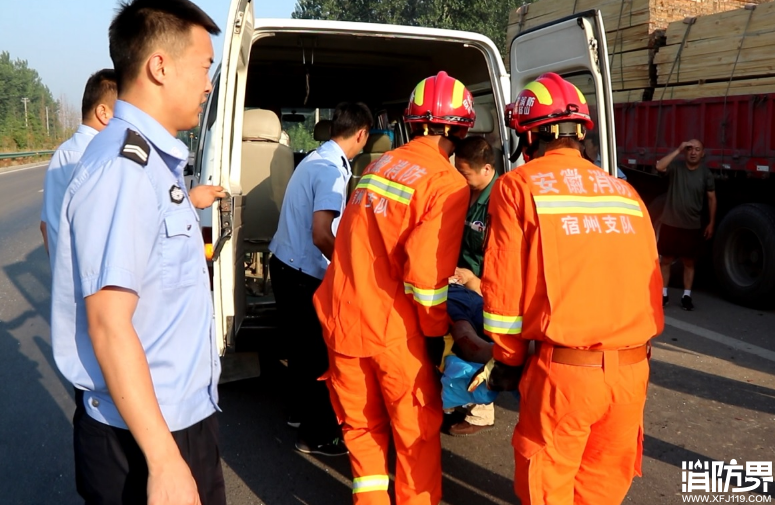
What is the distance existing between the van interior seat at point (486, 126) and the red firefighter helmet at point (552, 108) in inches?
84.7

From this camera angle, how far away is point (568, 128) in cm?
250

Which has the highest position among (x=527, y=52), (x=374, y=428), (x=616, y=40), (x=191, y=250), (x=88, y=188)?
(x=616, y=40)

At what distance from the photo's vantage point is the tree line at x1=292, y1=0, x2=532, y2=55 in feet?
87.9

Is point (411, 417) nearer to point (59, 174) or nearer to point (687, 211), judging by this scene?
point (59, 174)

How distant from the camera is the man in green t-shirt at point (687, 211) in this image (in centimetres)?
732

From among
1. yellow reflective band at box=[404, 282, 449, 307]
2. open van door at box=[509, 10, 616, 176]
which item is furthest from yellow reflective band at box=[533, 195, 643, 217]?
open van door at box=[509, 10, 616, 176]

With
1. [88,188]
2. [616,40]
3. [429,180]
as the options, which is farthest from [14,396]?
[616,40]

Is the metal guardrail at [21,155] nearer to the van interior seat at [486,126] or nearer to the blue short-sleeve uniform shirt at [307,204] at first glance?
the van interior seat at [486,126]

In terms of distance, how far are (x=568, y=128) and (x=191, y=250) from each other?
1436 mm

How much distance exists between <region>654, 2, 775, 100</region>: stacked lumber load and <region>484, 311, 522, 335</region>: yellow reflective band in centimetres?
612

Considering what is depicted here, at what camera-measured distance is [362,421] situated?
9.46 feet

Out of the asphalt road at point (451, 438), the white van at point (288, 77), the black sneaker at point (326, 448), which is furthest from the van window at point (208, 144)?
the black sneaker at point (326, 448)

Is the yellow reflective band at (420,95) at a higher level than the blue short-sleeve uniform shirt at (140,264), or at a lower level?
higher

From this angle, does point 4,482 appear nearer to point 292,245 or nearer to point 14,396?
point 14,396
